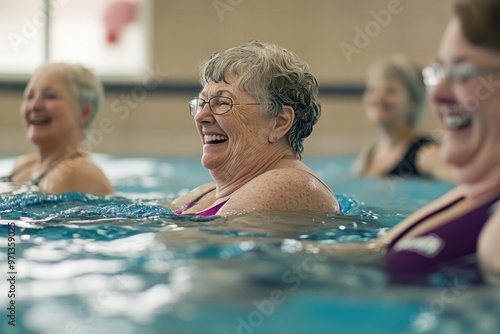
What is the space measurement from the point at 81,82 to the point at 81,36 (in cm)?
557

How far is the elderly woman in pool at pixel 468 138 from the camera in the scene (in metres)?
2.17

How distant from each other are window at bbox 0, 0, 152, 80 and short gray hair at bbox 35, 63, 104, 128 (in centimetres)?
528

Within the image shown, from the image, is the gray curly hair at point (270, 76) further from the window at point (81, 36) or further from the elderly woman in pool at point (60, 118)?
the window at point (81, 36)

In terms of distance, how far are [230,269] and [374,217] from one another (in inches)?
55.7

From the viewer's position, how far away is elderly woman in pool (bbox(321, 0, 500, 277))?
217 centimetres

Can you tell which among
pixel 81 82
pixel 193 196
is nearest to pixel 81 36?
pixel 81 82

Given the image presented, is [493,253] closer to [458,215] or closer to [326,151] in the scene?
[458,215]

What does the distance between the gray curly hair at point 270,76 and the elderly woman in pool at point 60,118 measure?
4.99 feet

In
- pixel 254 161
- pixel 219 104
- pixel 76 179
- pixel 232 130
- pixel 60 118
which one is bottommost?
pixel 76 179

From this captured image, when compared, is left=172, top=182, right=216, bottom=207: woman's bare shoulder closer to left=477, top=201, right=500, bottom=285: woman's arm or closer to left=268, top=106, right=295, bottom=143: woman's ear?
left=268, top=106, right=295, bottom=143: woman's ear

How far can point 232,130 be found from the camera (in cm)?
357

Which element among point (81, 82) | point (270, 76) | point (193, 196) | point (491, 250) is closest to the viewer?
point (491, 250)

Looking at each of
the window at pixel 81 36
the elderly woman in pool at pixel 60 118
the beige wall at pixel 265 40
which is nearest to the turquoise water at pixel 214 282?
the elderly woman in pool at pixel 60 118

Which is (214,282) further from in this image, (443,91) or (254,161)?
(254,161)
